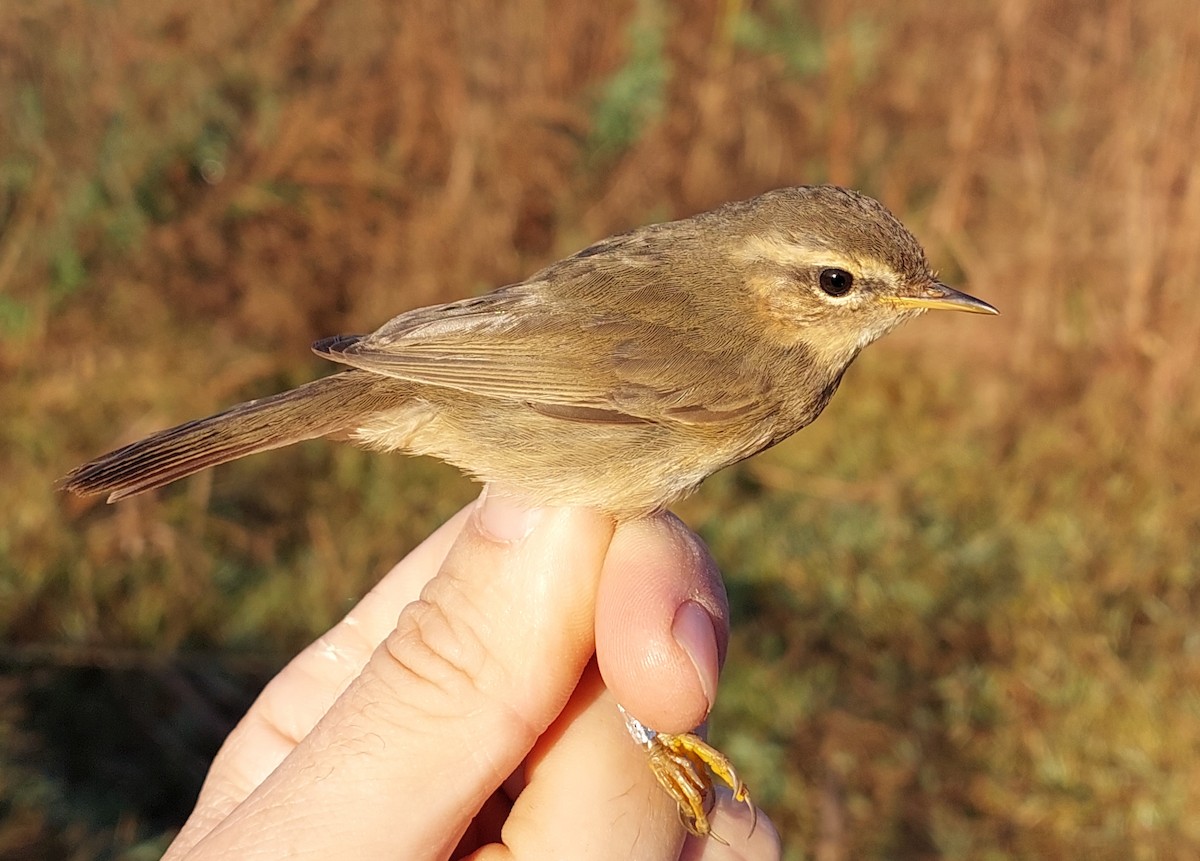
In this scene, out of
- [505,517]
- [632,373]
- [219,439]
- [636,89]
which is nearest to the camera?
[505,517]

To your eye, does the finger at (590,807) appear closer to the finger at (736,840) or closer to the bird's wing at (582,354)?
the finger at (736,840)

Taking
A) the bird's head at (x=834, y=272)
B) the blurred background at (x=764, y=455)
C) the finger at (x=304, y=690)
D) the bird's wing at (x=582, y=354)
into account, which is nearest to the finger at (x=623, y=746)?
the bird's wing at (x=582, y=354)

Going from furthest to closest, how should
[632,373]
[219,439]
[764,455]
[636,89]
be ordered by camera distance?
[636,89] → [764,455] → [632,373] → [219,439]

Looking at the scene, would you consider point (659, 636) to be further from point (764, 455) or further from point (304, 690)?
point (764, 455)

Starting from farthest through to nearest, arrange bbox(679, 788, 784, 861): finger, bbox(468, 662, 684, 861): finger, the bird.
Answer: the bird
bbox(679, 788, 784, 861): finger
bbox(468, 662, 684, 861): finger

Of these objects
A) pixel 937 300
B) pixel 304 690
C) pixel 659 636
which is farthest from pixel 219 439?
pixel 937 300

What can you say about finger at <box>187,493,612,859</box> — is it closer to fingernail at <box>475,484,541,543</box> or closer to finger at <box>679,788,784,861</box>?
fingernail at <box>475,484,541,543</box>

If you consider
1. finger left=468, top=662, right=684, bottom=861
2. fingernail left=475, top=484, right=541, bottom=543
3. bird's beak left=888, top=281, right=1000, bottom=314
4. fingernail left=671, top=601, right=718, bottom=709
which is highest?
bird's beak left=888, top=281, right=1000, bottom=314

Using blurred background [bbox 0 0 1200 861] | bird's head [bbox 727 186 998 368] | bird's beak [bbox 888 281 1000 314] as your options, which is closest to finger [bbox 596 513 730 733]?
bird's head [bbox 727 186 998 368]
